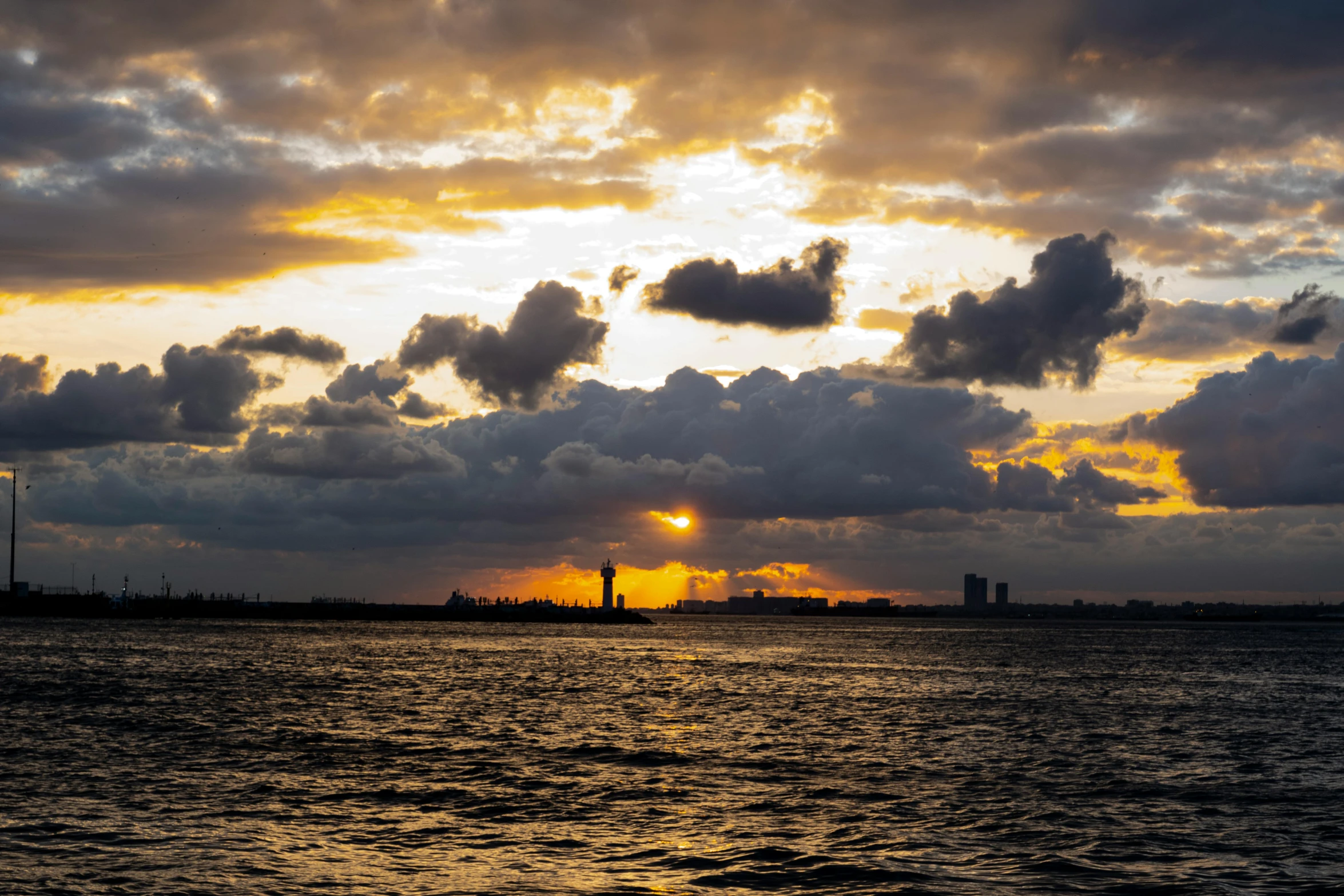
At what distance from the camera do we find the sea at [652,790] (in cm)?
3066

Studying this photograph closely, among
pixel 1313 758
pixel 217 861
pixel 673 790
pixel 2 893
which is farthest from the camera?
pixel 1313 758

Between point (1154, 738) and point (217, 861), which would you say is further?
point (1154, 738)

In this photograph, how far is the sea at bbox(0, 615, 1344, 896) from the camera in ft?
101

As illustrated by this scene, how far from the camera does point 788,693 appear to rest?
306 ft

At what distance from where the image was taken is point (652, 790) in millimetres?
44281

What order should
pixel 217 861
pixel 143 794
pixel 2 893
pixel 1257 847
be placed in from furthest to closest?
pixel 143 794
pixel 1257 847
pixel 217 861
pixel 2 893

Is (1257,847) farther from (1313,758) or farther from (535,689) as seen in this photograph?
(535,689)

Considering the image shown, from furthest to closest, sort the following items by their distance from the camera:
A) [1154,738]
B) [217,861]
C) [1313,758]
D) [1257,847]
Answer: [1154,738], [1313,758], [1257,847], [217,861]

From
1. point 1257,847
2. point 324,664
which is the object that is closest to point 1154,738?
point 1257,847

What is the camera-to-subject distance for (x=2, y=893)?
88.1 feet

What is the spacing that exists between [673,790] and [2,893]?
2387 cm

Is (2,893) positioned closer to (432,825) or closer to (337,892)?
(337,892)

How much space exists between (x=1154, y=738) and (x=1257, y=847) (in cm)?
3125

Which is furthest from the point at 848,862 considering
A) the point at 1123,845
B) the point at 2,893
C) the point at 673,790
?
the point at 2,893
